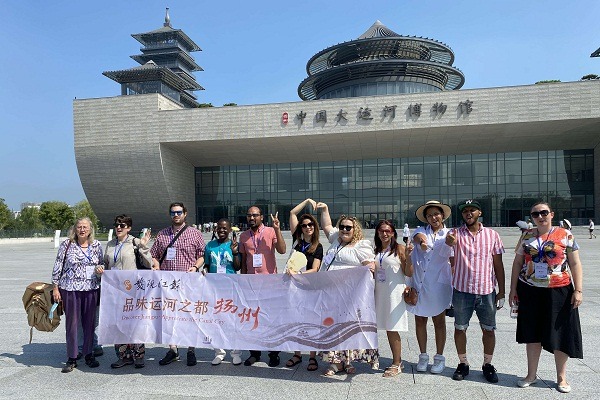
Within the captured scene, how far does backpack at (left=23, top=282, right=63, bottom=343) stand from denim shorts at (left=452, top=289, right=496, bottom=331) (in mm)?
4589

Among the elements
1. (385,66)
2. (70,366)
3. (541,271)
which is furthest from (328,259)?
(385,66)

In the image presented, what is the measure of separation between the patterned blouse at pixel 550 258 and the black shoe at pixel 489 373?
3.18 feet

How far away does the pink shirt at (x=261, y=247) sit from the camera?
5082 mm

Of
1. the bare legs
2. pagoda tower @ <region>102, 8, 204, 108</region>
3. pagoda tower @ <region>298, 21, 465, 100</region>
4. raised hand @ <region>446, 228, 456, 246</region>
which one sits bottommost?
the bare legs

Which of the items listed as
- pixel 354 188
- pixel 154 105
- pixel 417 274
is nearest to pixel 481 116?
pixel 354 188

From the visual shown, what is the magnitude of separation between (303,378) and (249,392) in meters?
0.65

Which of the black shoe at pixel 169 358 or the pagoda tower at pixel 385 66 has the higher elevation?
the pagoda tower at pixel 385 66

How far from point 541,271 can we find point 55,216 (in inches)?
2769

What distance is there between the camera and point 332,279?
15.0 feet

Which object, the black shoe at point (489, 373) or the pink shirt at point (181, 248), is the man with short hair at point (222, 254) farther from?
the black shoe at point (489, 373)

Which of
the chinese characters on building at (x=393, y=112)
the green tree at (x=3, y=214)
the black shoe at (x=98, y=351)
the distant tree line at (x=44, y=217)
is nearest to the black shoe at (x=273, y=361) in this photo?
the black shoe at (x=98, y=351)

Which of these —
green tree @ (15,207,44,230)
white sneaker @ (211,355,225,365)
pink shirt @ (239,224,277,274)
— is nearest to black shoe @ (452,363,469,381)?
pink shirt @ (239,224,277,274)

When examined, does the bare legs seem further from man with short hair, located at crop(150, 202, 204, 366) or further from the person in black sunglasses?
man with short hair, located at crop(150, 202, 204, 366)

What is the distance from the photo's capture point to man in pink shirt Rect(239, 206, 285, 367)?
504cm
